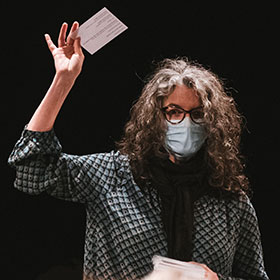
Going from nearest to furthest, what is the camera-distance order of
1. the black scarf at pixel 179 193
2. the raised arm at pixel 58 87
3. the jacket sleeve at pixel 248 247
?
the raised arm at pixel 58 87
the black scarf at pixel 179 193
the jacket sleeve at pixel 248 247

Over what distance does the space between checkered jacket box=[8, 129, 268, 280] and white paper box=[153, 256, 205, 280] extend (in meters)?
0.09

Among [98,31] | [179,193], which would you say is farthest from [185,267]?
[98,31]

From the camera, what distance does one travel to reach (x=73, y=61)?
145 cm

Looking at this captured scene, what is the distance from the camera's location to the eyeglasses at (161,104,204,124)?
158 cm

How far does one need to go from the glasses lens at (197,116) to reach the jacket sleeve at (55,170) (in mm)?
313

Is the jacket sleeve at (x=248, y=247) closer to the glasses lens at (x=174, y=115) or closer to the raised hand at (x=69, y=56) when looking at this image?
the glasses lens at (x=174, y=115)

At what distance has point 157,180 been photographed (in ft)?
5.14

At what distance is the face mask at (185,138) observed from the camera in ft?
5.13

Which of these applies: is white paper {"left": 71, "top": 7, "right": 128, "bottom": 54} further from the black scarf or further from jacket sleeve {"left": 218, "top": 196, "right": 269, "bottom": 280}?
jacket sleeve {"left": 218, "top": 196, "right": 269, "bottom": 280}

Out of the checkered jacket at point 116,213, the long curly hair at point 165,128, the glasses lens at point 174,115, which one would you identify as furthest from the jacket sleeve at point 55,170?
the glasses lens at point 174,115

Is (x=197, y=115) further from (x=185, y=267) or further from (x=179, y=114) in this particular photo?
(x=185, y=267)

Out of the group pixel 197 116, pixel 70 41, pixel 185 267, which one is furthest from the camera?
pixel 197 116

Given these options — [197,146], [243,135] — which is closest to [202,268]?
[197,146]

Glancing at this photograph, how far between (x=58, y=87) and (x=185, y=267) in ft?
2.12
